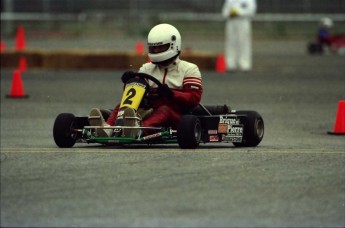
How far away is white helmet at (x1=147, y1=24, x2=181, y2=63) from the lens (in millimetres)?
12859

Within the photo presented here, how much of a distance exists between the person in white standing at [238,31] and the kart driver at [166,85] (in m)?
16.9

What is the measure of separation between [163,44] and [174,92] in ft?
1.82

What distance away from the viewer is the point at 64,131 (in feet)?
40.8

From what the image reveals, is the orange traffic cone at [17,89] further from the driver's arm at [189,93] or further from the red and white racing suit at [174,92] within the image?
the driver's arm at [189,93]

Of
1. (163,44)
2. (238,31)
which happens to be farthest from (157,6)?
(163,44)

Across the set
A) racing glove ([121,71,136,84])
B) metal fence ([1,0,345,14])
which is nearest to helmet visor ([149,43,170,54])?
racing glove ([121,71,136,84])

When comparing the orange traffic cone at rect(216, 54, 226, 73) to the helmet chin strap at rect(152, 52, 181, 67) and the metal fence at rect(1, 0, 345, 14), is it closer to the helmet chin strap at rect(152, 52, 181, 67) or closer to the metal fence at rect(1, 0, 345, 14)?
the helmet chin strap at rect(152, 52, 181, 67)

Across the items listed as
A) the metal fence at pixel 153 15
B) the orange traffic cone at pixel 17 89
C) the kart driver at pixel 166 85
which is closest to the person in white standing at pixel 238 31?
the orange traffic cone at pixel 17 89

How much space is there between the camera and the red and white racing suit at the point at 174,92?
1244cm

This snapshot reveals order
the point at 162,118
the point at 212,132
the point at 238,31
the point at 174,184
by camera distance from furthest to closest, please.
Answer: the point at 238,31 < the point at 212,132 < the point at 162,118 < the point at 174,184

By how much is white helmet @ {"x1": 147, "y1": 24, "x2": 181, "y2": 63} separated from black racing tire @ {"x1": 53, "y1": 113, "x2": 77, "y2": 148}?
1.06m

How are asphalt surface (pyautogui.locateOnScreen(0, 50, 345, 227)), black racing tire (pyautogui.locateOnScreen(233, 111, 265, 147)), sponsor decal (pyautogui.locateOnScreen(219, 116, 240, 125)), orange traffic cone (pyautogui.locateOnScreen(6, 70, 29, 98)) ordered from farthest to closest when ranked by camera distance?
orange traffic cone (pyautogui.locateOnScreen(6, 70, 29, 98)) < black racing tire (pyautogui.locateOnScreen(233, 111, 265, 147)) < sponsor decal (pyautogui.locateOnScreen(219, 116, 240, 125)) < asphalt surface (pyautogui.locateOnScreen(0, 50, 345, 227))

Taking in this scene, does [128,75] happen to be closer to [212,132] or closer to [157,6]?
[212,132]

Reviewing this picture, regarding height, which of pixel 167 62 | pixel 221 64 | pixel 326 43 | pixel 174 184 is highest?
pixel 326 43
